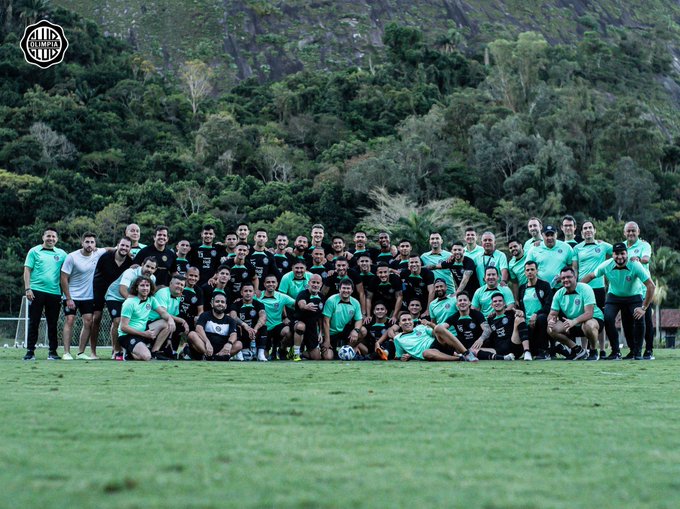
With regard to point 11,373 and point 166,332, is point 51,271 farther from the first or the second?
point 11,373

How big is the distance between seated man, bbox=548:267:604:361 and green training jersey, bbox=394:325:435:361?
1638 millimetres

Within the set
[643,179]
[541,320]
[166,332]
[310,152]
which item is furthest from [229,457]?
[310,152]

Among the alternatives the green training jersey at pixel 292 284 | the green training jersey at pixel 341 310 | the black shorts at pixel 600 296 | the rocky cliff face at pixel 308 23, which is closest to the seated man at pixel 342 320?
the green training jersey at pixel 341 310

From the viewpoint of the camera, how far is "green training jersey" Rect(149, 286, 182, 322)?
498 inches

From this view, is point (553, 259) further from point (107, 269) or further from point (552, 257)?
point (107, 269)

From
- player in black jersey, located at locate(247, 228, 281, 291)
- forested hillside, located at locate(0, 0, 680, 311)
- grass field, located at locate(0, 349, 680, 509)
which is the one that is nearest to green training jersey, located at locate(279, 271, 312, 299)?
player in black jersey, located at locate(247, 228, 281, 291)

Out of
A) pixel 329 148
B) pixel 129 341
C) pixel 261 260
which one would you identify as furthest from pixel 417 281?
pixel 329 148

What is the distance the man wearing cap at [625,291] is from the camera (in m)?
12.5

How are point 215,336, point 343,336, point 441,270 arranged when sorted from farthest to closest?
point 441,270, point 343,336, point 215,336

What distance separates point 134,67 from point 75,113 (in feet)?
66.0

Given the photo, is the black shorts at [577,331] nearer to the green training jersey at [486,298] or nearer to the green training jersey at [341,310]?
the green training jersey at [486,298]

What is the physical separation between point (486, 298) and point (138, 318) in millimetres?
4765

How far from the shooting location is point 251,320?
1364 centimetres

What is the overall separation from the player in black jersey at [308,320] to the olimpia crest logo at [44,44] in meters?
77.2
